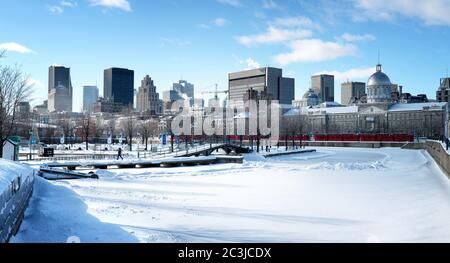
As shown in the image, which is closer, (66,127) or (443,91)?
(66,127)

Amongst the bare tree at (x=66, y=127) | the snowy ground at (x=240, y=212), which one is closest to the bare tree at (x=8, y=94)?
the snowy ground at (x=240, y=212)

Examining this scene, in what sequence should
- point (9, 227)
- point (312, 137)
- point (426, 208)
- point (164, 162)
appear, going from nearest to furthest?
1. point (9, 227)
2. point (426, 208)
3. point (164, 162)
4. point (312, 137)

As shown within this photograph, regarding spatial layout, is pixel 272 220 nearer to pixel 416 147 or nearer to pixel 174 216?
pixel 174 216

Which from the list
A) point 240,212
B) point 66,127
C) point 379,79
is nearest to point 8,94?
point 240,212

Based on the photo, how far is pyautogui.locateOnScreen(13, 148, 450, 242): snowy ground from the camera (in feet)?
44.1

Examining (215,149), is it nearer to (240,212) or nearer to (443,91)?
(240,212)

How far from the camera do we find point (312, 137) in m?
110

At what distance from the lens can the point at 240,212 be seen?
17.8 m

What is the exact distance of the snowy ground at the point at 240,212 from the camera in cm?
1344

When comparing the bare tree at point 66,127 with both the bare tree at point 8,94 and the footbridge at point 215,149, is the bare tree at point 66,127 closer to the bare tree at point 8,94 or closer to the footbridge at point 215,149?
the footbridge at point 215,149

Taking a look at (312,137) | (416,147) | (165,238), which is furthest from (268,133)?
(165,238)

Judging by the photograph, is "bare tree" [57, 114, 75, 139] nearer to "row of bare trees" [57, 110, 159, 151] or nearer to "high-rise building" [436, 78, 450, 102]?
"row of bare trees" [57, 110, 159, 151]
